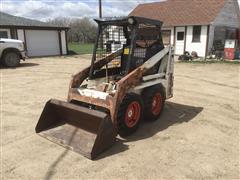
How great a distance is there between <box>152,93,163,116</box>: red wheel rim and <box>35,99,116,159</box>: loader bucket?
1599 millimetres

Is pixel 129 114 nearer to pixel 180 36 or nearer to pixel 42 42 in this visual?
pixel 180 36

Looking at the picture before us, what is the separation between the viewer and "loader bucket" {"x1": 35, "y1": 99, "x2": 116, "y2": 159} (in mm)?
3672

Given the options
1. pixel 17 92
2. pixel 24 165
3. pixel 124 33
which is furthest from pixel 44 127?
pixel 17 92

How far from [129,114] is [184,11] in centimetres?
1885

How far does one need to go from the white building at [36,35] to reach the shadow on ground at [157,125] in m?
16.4

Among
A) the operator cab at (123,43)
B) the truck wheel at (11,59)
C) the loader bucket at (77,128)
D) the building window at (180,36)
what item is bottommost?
the loader bucket at (77,128)

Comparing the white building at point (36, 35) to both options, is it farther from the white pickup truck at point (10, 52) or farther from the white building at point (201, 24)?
the white building at point (201, 24)

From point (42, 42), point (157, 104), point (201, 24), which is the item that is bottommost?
point (157, 104)

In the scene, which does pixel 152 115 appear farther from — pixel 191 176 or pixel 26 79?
pixel 26 79

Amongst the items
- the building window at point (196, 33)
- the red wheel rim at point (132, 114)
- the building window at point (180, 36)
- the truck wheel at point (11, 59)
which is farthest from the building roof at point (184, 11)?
the red wheel rim at point (132, 114)

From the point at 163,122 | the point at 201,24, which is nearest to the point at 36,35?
the point at 201,24

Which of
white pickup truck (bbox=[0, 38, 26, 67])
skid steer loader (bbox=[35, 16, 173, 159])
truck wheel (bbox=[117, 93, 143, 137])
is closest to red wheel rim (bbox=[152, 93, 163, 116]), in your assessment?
skid steer loader (bbox=[35, 16, 173, 159])

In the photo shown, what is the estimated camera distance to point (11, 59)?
1323 cm

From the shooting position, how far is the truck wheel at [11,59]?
1299 cm
